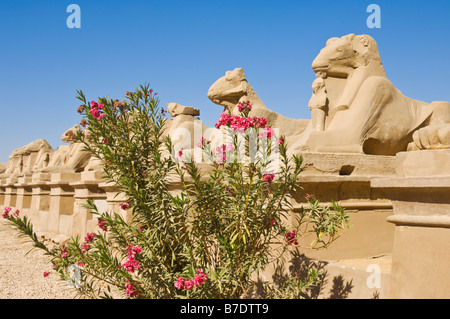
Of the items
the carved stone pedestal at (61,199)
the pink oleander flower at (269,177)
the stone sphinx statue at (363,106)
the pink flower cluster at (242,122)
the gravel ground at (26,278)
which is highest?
the stone sphinx statue at (363,106)

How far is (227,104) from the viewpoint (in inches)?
271

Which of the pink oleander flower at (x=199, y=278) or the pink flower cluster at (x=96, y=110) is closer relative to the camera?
the pink oleander flower at (x=199, y=278)

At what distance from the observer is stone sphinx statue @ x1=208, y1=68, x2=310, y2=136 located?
6.63 m

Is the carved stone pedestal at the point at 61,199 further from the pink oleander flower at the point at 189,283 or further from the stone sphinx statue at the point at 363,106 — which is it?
the pink oleander flower at the point at 189,283

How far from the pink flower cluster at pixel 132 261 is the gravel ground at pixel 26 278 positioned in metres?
1.65

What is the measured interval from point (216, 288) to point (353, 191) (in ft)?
8.21

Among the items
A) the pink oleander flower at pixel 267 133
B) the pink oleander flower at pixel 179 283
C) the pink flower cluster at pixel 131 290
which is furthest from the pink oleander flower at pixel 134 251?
the pink oleander flower at pixel 267 133

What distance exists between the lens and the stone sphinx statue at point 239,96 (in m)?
6.63

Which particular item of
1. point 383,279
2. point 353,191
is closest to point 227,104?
point 353,191

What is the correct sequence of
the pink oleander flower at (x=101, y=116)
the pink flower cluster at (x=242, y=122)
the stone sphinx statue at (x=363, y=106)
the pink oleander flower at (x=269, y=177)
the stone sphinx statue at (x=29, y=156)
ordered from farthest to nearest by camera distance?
the stone sphinx statue at (x=29, y=156) < the stone sphinx statue at (x=363, y=106) < the pink oleander flower at (x=101, y=116) < the pink oleander flower at (x=269, y=177) < the pink flower cluster at (x=242, y=122)

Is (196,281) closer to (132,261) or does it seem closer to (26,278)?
(132,261)

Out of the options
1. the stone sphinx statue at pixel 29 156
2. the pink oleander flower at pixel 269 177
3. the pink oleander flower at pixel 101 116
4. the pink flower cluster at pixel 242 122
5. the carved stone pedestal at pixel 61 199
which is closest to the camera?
the pink flower cluster at pixel 242 122

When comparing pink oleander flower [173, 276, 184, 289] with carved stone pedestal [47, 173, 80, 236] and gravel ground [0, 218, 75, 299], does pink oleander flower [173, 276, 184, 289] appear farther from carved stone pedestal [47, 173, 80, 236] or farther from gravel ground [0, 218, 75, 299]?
carved stone pedestal [47, 173, 80, 236]

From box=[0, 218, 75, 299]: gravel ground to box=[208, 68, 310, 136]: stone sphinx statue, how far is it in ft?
11.6
